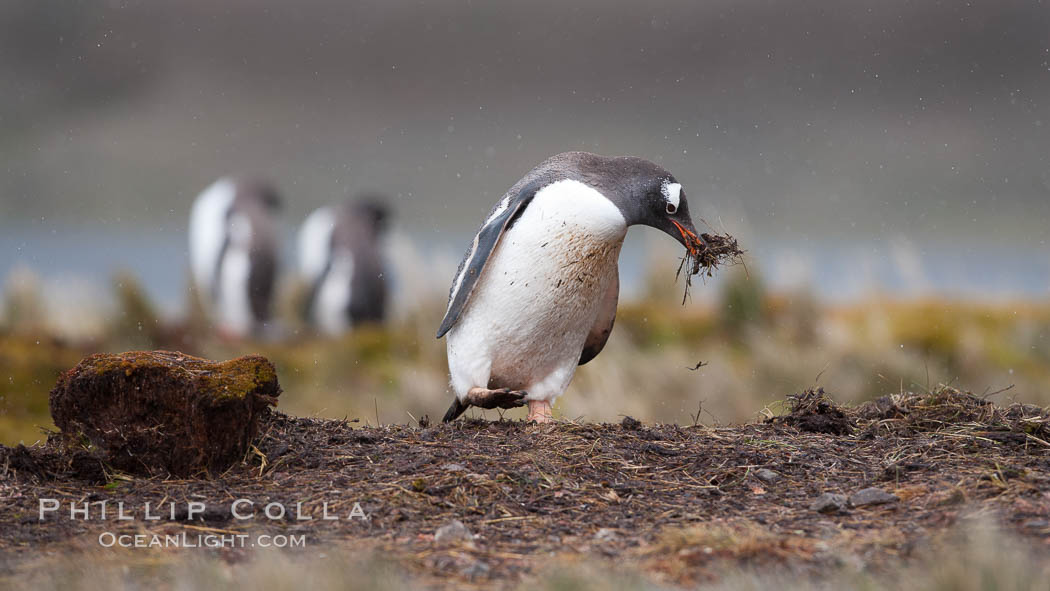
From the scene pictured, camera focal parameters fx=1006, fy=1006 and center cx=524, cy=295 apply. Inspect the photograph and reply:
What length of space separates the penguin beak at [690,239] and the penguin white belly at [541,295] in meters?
0.34

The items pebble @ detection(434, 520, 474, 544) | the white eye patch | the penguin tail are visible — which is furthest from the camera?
the penguin tail

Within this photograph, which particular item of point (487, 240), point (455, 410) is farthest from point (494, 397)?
point (487, 240)

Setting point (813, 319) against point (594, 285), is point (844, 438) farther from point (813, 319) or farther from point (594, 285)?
point (813, 319)

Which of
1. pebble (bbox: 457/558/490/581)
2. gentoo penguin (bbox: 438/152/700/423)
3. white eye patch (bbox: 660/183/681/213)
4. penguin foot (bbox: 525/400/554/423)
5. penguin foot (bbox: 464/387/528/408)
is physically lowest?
pebble (bbox: 457/558/490/581)

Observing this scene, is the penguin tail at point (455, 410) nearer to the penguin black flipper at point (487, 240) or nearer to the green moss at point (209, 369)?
the penguin black flipper at point (487, 240)

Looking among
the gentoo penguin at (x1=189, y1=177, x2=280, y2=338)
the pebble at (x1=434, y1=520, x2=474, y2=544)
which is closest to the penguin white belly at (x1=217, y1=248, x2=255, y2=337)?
the gentoo penguin at (x1=189, y1=177, x2=280, y2=338)

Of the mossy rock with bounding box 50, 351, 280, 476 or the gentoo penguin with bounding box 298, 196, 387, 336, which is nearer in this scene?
the mossy rock with bounding box 50, 351, 280, 476

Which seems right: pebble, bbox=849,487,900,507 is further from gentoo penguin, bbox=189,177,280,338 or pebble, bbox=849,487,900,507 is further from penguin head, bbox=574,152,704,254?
gentoo penguin, bbox=189,177,280,338

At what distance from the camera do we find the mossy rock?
4.49m

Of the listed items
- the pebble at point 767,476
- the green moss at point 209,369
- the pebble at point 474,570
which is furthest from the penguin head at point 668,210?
the pebble at point 474,570

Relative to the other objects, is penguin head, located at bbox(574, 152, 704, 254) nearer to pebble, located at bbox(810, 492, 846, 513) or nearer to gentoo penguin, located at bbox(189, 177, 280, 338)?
pebble, located at bbox(810, 492, 846, 513)

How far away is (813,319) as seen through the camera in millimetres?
12969

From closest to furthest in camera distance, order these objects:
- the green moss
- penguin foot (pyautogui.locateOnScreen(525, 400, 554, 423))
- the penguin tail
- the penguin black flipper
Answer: the green moss
the penguin black flipper
penguin foot (pyautogui.locateOnScreen(525, 400, 554, 423))
the penguin tail

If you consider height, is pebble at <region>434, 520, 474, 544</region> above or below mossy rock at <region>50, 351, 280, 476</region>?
below
